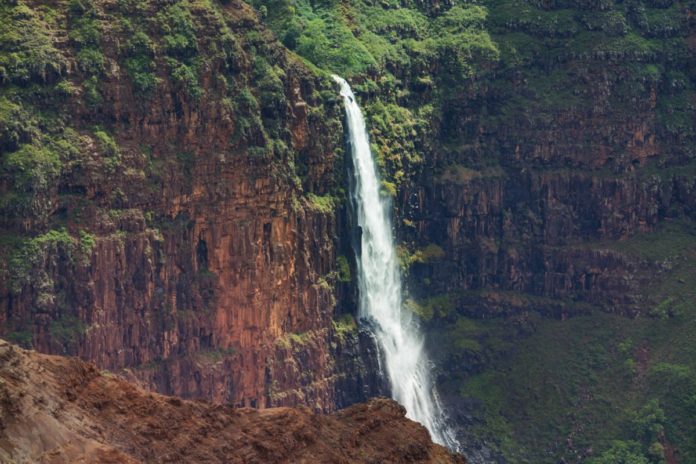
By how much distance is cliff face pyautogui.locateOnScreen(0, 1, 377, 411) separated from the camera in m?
73.1

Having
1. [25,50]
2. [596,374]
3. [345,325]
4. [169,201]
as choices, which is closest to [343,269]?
[345,325]

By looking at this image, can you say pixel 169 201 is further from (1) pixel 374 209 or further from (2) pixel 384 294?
(2) pixel 384 294

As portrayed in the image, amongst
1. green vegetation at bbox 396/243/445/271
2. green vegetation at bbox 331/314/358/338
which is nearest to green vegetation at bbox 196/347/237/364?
green vegetation at bbox 331/314/358/338

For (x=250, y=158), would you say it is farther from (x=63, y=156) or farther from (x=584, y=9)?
(x=584, y=9)

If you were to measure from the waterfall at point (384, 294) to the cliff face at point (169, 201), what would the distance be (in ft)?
11.5

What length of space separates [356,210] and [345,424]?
146 feet

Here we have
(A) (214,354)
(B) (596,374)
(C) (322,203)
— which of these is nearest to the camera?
(A) (214,354)

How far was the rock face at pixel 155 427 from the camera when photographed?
39969mm

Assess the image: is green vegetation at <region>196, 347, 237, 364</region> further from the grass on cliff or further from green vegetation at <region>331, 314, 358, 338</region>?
the grass on cliff

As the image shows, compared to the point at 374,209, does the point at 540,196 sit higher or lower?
lower

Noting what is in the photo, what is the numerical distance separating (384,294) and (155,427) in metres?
49.4

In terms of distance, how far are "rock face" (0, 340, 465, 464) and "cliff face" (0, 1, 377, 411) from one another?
28.6 m

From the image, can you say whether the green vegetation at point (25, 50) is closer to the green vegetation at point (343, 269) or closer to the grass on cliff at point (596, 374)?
the green vegetation at point (343, 269)

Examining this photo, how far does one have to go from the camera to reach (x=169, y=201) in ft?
253
